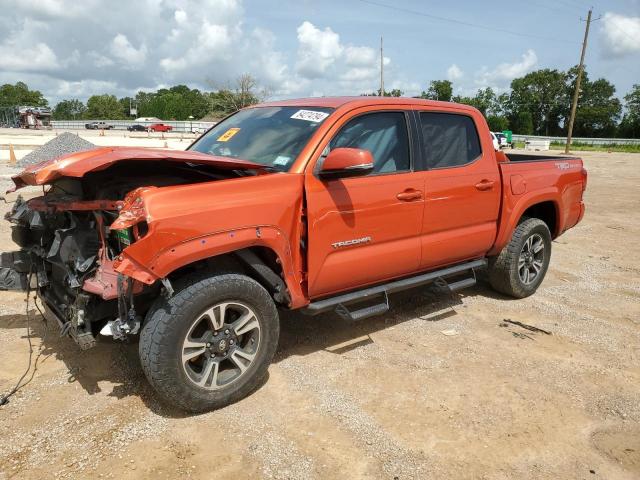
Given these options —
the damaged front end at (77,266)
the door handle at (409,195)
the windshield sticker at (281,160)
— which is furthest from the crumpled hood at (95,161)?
the door handle at (409,195)

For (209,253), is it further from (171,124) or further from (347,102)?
(171,124)

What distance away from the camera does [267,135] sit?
12.9ft

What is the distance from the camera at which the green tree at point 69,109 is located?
115 meters

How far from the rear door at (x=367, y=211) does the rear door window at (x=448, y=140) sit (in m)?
0.22

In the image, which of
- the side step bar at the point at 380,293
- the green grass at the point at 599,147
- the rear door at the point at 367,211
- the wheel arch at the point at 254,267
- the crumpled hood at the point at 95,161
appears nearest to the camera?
the crumpled hood at the point at 95,161

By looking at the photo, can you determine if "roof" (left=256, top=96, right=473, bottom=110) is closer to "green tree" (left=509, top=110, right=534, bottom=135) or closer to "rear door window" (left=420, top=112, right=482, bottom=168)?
"rear door window" (left=420, top=112, right=482, bottom=168)

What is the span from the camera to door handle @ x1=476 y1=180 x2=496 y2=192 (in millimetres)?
4547

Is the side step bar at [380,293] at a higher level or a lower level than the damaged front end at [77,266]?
lower

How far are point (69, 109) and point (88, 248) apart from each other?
133 metres

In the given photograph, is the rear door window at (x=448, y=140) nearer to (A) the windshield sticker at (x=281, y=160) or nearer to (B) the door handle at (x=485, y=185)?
(B) the door handle at (x=485, y=185)

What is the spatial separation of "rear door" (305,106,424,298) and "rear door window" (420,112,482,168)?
8.8 inches

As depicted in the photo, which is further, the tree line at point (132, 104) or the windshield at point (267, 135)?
the tree line at point (132, 104)

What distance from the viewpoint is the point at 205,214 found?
9.66ft

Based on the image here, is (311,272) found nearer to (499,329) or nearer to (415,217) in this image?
(415,217)
